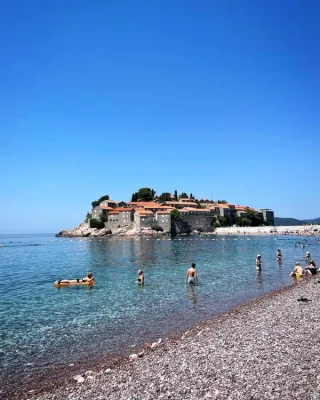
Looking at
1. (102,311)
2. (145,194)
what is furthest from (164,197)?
(102,311)

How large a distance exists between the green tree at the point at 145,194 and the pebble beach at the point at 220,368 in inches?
5594

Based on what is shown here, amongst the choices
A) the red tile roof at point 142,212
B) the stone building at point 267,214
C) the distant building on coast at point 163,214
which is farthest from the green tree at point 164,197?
the stone building at point 267,214

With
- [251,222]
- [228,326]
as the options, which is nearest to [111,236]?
[251,222]

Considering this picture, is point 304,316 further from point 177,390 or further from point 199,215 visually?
point 199,215

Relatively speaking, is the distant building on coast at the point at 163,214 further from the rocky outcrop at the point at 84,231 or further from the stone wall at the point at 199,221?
the rocky outcrop at the point at 84,231

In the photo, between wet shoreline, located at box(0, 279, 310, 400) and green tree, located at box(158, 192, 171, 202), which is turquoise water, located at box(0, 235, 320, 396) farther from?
green tree, located at box(158, 192, 171, 202)

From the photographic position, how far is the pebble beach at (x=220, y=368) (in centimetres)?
704

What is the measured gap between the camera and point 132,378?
8.24m

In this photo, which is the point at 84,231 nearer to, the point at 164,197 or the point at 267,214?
the point at 164,197

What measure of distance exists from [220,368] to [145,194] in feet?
483

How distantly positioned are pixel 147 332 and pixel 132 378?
551 centimetres

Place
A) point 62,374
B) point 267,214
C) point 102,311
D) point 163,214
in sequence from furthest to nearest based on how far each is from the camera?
point 267,214
point 163,214
point 102,311
point 62,374

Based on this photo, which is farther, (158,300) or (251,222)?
(251,222)

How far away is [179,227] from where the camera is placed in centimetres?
12925
